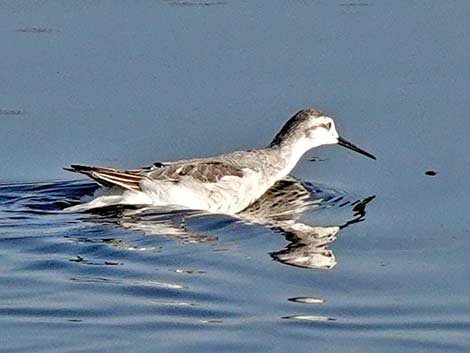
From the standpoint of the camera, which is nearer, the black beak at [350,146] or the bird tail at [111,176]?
the bird tail at [111,176]

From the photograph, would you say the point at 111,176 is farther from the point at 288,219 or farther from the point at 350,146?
the point at 350,146

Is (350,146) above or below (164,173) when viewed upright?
above

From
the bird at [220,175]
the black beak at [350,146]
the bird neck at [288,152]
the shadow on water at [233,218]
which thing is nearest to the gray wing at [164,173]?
the bird at [220,175]

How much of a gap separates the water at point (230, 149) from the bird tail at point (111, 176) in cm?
25

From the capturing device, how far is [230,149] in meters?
14.0

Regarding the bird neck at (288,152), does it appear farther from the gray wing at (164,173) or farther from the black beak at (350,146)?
the gray wing at (164,173)

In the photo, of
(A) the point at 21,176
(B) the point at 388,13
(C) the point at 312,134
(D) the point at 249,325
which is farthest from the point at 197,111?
(D) the point at 249,325

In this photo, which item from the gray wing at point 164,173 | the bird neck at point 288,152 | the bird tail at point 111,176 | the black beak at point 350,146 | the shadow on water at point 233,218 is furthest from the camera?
the bird neck at point 288,152

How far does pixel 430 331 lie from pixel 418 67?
19.2 ft

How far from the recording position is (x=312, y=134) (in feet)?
45.8

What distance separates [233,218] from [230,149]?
1386 mm

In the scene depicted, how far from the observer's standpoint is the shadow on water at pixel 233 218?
11773 millimetres

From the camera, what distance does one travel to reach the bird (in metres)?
12.7

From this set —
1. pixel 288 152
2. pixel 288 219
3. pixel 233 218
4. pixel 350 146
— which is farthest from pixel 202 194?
pixel 350 146
